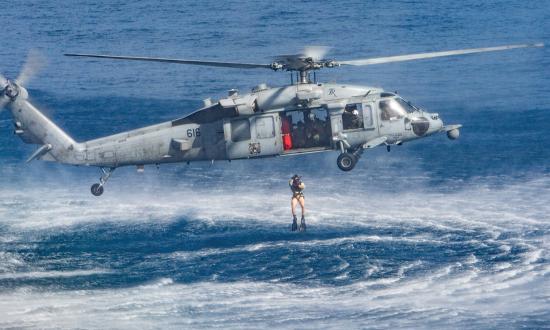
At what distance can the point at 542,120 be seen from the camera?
2349 inches

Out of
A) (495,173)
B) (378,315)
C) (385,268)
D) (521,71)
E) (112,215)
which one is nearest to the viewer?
(378,315)

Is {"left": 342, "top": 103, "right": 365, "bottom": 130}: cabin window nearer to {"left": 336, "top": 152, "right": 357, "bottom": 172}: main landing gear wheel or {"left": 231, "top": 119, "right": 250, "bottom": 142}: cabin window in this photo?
{"left": 336, "top": 152, "right": 357, "bottom": 172}: main landing gear wheel

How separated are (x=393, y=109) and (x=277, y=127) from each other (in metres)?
4.45

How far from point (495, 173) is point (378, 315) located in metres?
17.9

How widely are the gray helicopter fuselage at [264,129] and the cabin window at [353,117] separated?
37 mm

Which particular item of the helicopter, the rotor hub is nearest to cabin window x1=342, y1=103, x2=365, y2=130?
the helicopter

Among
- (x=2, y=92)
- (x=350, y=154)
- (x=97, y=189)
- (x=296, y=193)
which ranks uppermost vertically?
(x=2, y=92)

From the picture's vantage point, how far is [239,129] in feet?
134

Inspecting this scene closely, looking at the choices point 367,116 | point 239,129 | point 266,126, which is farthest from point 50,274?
point 367,116

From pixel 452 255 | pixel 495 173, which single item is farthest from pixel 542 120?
pixel 452 255

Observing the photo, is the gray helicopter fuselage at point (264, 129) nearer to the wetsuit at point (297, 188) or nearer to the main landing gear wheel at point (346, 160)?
the main landing gear wheel at point (346, 160)

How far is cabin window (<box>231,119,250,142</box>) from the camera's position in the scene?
40906 mm

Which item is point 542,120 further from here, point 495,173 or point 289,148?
point 289,148

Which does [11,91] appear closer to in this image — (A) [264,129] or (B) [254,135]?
(B) [254,135]
